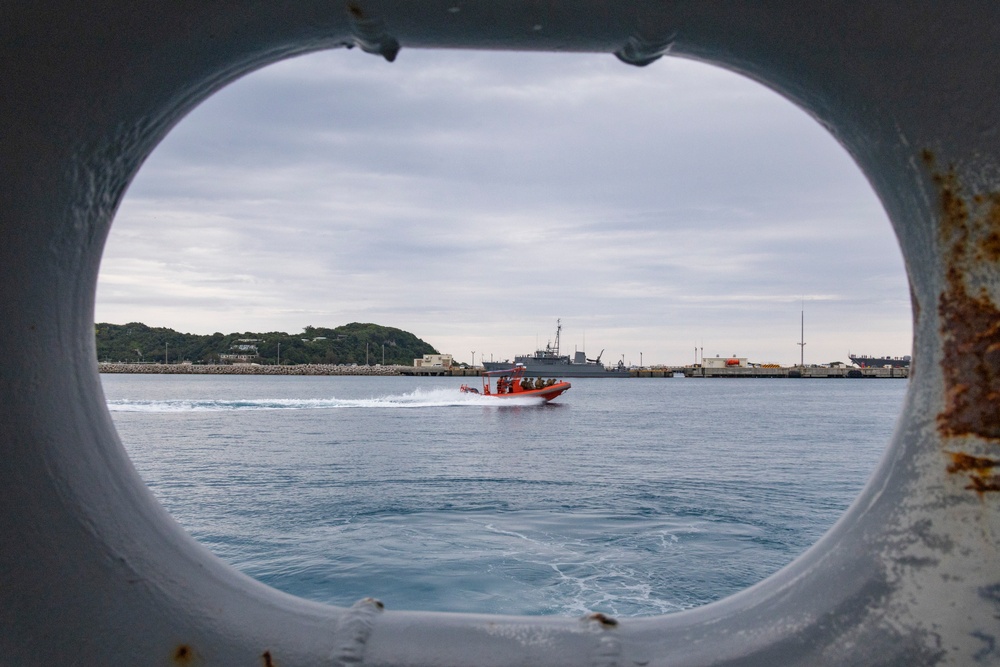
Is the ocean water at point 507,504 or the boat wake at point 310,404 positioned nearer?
the ocean water at point 507,504

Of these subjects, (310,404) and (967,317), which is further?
(310,404)

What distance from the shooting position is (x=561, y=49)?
1.18m

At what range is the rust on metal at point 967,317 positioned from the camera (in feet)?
3.34

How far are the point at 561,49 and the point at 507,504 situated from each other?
1529 centimetres

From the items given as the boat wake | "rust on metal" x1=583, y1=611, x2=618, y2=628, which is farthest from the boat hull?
"rust on metal" x1=583, y1=611, x2=618, y2=628

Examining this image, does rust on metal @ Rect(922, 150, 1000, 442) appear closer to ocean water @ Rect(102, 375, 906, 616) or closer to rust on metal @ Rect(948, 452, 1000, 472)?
rust on metal @ Rect(948, 452, 1000, 472)

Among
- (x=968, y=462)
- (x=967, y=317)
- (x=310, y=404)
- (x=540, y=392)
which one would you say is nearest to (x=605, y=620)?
Result: (x=968, y=462)

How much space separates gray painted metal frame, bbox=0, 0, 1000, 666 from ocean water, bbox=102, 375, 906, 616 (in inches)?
146

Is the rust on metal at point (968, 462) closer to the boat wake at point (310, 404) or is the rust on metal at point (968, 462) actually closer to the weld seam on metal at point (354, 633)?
the weld seam on metal at point (354, 633)

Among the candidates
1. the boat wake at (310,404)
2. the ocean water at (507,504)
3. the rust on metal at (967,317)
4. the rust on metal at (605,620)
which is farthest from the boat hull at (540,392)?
the rust on metal at (967,317)

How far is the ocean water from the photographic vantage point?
9.63 meters

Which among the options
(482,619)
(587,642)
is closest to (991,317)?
(587,642)

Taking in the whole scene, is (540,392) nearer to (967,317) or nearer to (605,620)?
(605,620)

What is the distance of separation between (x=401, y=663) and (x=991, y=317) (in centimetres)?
102
